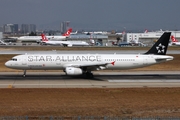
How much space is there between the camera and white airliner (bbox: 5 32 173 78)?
1907 inches

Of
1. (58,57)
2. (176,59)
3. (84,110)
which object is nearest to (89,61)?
(58,57)

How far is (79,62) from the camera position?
49219mm

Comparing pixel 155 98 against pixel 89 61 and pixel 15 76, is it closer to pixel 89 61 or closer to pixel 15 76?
pixel 89 61

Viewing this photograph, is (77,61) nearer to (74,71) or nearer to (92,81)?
(74,71)

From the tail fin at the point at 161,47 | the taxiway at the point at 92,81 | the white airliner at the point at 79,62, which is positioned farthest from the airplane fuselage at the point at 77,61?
the taxiway at the point at 92,81

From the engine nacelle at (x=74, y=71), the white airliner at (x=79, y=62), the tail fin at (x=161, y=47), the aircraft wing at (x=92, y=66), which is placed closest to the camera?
the engine nacelle at (x=74, y=71)

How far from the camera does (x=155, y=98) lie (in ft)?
115

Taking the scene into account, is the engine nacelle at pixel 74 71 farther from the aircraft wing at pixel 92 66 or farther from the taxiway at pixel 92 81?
the aircraft wing at pixel 92 66

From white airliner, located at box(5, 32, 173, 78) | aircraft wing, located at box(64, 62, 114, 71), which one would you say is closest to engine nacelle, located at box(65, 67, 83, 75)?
white airliner, located at box(5, 32, 173, 78)

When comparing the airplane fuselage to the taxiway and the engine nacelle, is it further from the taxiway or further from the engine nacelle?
the taxiway

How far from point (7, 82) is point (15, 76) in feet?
20.2

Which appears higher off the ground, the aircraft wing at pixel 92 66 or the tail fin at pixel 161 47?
the tail fin at pixel 161 47

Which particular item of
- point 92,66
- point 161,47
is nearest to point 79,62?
point 92,66

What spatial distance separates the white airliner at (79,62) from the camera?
159 ft
